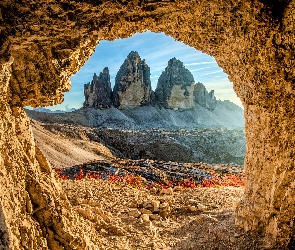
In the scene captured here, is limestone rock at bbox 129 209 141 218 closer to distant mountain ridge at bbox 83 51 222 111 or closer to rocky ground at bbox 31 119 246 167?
rocky ground at bbox 31 119 246 167

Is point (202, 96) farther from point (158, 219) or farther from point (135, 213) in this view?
point (135, 213)

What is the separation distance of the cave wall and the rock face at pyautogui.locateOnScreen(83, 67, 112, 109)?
76673 millimetres

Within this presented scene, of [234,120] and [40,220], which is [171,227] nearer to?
[40,220]

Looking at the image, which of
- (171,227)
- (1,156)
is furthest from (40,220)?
(171,227)

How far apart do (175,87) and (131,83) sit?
21.2 m

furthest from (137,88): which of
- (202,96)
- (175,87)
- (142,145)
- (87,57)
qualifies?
(87,57)

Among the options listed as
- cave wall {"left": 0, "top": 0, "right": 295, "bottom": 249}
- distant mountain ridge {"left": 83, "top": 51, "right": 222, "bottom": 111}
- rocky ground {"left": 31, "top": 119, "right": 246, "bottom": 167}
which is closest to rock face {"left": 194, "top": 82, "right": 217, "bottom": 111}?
distant mountain ridge {"left": 83, "top": 51, "right": 222, "bottom": 111}

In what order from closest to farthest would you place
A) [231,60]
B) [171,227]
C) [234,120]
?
[231,60] < [171,227] < [234,120]

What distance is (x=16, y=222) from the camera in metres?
2.41

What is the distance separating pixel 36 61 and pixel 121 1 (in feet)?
3.97

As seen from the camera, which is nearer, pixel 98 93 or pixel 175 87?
pixel 98 93

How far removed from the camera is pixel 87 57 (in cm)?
379

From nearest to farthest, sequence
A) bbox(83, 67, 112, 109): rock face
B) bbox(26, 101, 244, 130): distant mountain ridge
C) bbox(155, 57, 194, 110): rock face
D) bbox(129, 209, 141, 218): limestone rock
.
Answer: bbox(129, 209, 141, 218): limestone rock, bbox(26, 101, 244, 130): distant mountain ridge, bbox(83, 67, 112, 109): rock face, bbox(155, 57, 194, 110): rock face

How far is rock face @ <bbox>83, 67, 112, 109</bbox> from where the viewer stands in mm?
79812
